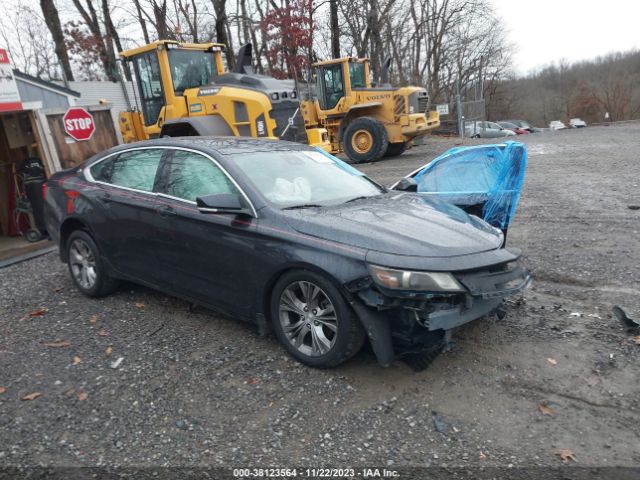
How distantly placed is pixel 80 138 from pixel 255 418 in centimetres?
728

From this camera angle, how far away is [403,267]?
3.10 metres

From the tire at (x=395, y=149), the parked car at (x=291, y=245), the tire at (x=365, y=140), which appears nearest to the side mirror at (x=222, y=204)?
the parked car at (x=291, y=245)

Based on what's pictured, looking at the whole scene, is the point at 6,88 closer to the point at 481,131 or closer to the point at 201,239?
the point at 201,239

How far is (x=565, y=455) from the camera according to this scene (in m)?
2.66

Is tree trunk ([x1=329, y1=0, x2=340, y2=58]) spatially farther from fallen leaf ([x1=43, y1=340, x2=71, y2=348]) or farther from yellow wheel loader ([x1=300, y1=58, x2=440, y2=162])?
fallen leaf ([x1=43, y1=340, x2=71, y2=348])

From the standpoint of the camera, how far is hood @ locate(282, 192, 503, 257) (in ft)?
10.6

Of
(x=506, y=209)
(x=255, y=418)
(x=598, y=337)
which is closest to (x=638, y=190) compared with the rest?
(x=506, y=209)

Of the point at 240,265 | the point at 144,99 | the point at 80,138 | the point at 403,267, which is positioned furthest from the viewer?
the point at 144,99

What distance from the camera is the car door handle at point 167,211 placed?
419 cm

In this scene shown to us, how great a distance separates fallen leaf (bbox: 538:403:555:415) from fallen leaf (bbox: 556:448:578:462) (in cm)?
33

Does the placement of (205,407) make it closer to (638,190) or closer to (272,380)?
(272,380)

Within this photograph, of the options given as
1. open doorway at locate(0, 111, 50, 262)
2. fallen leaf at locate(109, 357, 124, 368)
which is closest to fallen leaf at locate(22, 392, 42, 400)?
fallen leaf at locate(109, 357, 124, 368)

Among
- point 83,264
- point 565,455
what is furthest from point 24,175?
point 565,455

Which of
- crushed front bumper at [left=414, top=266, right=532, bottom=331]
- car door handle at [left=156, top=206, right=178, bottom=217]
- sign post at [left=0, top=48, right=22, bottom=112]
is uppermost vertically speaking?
sign post at [left=0, top=48, right=22, bottom=112]
